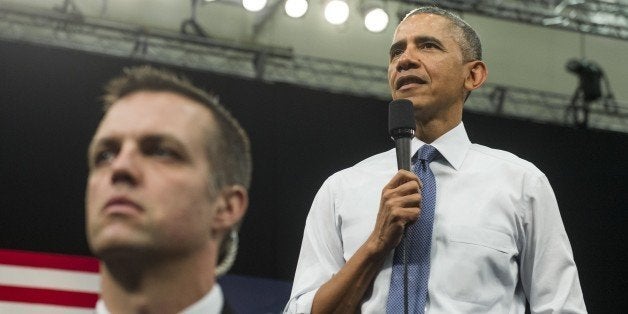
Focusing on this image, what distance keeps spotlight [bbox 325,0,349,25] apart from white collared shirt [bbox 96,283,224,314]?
500 cm

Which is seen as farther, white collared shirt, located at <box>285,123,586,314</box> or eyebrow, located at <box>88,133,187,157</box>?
white collared shirt, located at <box>285,123,586,314</box>

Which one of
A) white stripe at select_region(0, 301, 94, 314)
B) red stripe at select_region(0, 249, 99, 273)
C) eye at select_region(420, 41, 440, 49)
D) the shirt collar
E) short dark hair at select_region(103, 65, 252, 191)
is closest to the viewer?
short dark hair at select_region(103, 65, 252, 191)

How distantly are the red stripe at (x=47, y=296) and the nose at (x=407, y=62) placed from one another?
2028 mm

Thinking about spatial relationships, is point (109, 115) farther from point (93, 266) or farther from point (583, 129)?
point (583, 129)

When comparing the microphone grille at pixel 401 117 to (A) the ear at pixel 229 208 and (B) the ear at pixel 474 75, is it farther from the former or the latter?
(A) the ear at pixel 229 208

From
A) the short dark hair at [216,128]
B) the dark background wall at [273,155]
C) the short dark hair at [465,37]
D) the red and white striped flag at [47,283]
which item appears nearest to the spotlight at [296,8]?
the dark background wall at [273,155]

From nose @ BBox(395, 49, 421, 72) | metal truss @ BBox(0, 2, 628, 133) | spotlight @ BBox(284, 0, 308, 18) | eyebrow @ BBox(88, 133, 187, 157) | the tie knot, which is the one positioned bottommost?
eyebrow @ BBox(88, 133, 187, 157)

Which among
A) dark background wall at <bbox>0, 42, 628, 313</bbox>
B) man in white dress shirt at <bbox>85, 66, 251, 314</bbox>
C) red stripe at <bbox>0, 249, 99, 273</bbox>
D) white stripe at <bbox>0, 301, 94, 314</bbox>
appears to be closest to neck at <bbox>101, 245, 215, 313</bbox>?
man in white dress shirt at <bbox>85, 66, 251, 314</bbox>

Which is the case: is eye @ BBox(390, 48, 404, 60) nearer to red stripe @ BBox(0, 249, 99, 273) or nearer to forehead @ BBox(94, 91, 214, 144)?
forehead @ BBox(94, 91, 214, 144)

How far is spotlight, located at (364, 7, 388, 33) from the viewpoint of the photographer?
6.01 meters

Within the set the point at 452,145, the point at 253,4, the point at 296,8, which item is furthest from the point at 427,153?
the point at 296,8

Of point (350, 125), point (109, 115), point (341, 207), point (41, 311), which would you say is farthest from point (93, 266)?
point (109, 115)

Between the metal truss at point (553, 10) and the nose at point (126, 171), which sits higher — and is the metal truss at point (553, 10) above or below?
above

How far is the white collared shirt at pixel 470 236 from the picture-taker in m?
1.74
